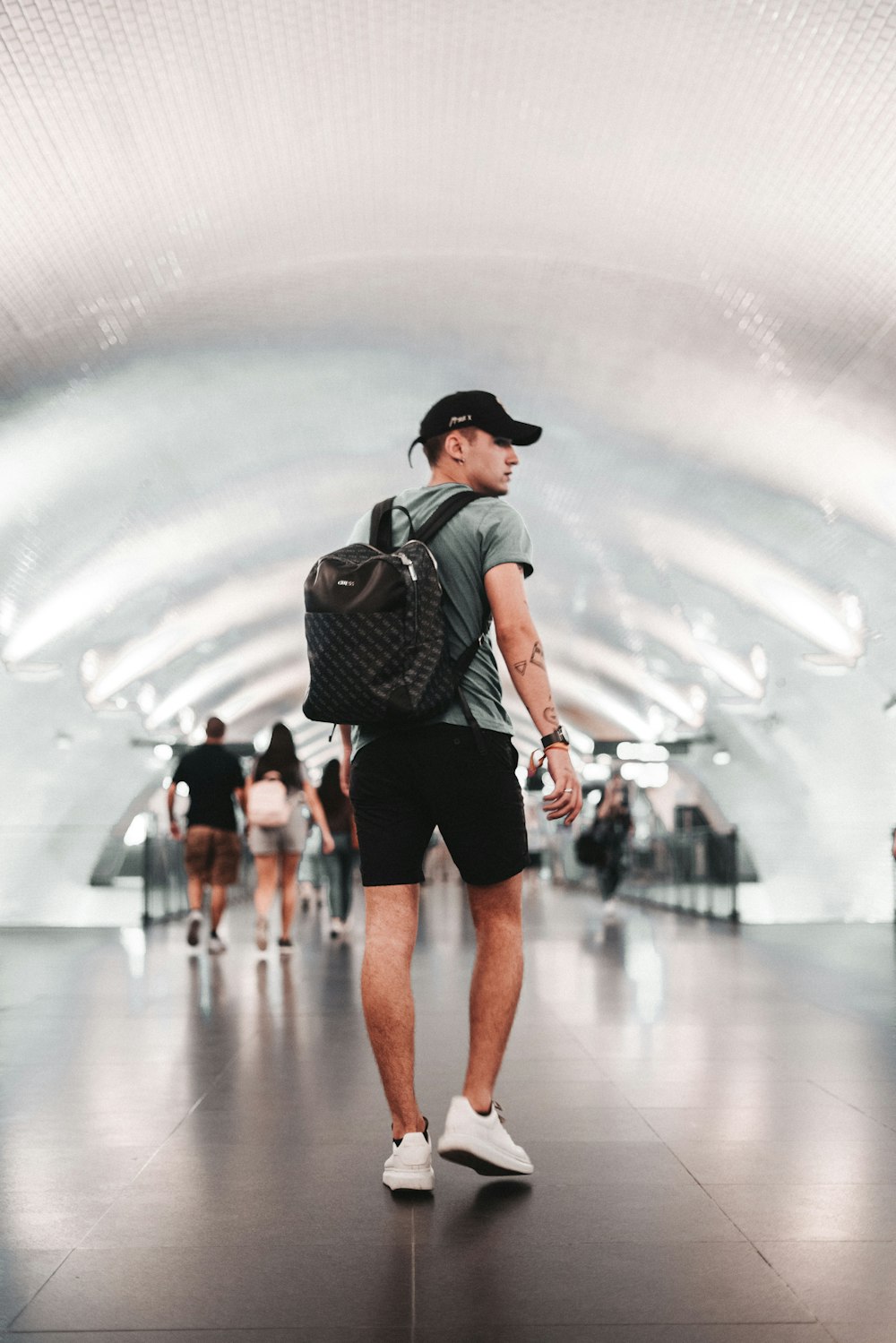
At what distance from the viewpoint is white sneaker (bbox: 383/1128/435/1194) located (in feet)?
12.6

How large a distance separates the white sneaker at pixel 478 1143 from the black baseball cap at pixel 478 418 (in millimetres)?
1841

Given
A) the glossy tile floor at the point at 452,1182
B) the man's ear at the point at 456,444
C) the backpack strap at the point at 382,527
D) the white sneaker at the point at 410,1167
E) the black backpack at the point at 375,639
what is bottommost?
the glossy tile floor at the point at 452,1182

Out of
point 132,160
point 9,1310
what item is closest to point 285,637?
point 132,160

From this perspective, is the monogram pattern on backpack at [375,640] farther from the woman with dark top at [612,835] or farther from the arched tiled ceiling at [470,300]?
the woman with dark top at [612,835]

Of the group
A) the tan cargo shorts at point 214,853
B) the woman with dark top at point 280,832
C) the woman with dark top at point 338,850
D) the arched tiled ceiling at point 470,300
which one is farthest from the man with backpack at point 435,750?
the woman with dark top at point 338,850

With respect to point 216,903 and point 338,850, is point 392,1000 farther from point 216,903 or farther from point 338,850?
point 338,850

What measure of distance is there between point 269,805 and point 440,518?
27.6 feet

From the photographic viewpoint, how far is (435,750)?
4.05 meters

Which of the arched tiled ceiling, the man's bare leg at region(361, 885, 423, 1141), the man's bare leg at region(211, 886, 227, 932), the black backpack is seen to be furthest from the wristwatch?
the man's bare leg at region(211, 886, 227, 932)

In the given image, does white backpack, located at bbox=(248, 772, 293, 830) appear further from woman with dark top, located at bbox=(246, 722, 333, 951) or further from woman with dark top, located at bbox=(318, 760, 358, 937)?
woman with dark top, located at bbox=(318, 760, 358, 937)

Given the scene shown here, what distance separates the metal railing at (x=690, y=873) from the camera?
1962cm

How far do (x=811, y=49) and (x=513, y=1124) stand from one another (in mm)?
5316

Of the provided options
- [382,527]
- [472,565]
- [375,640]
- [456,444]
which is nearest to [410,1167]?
[375,640]

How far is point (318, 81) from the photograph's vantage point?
807 centimetres
